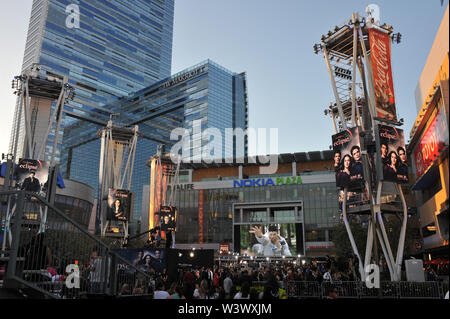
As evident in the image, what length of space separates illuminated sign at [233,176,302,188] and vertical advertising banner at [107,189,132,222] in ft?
125

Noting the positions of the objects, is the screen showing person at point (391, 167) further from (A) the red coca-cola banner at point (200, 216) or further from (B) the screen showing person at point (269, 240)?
(A) the red coca-cola banner at point (200, 216)

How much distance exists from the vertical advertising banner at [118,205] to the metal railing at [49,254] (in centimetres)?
3525

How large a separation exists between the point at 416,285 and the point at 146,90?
17268 centimetres

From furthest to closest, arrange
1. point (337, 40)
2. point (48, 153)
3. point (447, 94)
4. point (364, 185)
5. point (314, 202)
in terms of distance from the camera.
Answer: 1. point (48, 153)
2. point (314, 202)
3. point (337, 40)
4. point (364, 185)
5. point (447, 94)

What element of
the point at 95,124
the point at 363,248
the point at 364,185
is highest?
the point at 95,124

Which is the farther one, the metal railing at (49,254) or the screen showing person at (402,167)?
the screen showing person at (402,167)

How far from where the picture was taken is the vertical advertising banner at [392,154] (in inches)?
904

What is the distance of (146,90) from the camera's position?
181 meters

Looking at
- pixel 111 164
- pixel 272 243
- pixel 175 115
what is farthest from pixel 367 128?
pixel 175 115

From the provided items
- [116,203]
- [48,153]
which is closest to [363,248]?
[116,203]

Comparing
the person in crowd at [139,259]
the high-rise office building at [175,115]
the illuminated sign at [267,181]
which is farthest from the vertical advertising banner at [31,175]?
the high-rise office building at [175,115]

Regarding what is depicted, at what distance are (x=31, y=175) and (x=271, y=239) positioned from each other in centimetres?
4781
